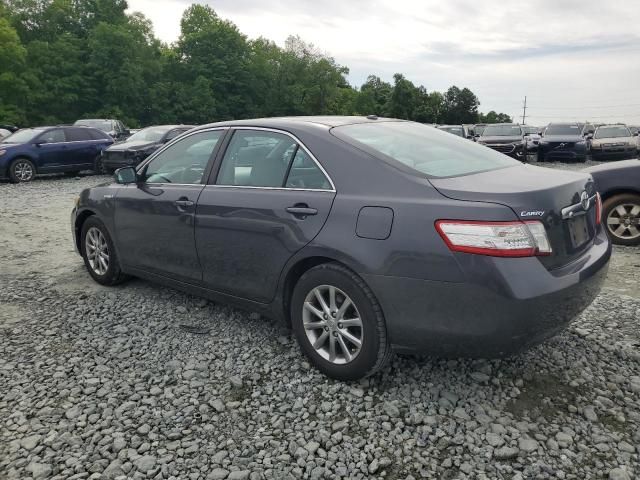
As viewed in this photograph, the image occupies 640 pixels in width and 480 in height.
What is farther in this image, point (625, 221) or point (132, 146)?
point (132, 146)

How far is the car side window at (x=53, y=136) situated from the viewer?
14992 mm

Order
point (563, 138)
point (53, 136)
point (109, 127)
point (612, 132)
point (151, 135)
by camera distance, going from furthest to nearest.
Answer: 1. point (109, 127)
2. point (612, 132)
3. point (563, 138)
4. point (151, 135)
5. point (53, 136)

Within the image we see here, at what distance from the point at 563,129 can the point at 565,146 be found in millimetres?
1802

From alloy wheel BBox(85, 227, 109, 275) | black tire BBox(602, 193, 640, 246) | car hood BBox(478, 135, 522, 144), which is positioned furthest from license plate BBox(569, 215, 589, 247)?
car hood BBox(478, 135, 522, 144)

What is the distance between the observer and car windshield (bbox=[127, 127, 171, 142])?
15.9m

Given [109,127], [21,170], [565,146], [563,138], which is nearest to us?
[21,170]

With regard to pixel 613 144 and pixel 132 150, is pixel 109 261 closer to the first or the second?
pixel 132 150

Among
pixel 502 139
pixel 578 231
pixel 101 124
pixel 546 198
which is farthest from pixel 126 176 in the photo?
pixel 101 124

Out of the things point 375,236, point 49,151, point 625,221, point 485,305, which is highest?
point 49,151

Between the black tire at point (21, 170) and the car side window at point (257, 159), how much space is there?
513 inches

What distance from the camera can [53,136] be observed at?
1521 cm

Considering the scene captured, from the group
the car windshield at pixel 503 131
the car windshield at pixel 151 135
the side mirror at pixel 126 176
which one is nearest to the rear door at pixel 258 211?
the side mirror at pixel 126 176

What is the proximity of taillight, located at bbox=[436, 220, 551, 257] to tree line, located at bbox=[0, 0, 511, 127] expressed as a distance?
47490mm

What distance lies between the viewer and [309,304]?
3320 mm
